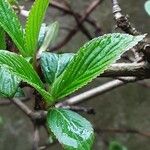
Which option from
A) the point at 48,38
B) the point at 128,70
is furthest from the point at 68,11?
the point at 128,70

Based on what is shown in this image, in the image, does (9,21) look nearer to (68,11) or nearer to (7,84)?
(7,84)

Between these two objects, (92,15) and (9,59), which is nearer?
(9,59)

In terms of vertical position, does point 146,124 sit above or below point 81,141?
below

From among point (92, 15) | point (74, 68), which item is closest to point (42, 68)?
point (74, 68)

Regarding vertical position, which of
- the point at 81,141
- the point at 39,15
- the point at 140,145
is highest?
the point at 39,15

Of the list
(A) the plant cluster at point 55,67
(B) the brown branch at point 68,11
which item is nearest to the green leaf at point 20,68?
(A) the plant cluster at point 55,67

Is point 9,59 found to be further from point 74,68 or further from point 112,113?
point 112,113
